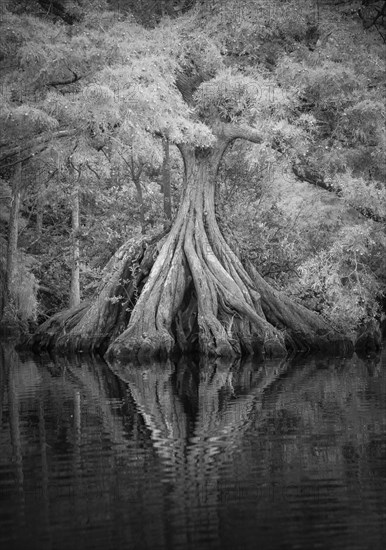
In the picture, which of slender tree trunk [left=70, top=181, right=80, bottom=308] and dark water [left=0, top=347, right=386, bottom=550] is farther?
slender tree trunk [left=70, top=181, right=80, bottom=308]

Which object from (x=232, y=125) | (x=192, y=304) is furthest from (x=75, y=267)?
(x=192, y=304)

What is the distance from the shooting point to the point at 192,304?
21766 millimetres

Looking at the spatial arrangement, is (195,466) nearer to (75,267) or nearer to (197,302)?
(197,302)

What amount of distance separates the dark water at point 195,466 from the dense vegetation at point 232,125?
6.84m

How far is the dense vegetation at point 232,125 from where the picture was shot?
806 inches

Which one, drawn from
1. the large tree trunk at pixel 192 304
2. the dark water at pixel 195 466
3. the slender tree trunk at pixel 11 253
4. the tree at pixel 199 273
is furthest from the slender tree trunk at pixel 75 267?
the dark water at pixel 195 466

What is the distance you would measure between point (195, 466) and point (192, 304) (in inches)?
528

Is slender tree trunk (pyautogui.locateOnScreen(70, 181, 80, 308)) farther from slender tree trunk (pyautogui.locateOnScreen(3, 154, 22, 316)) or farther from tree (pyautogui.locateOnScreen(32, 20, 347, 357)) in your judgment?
tree (pyautogui.locateOnScreen(32, 20, 347, 357))

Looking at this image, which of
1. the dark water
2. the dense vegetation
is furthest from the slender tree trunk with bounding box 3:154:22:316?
the dark water

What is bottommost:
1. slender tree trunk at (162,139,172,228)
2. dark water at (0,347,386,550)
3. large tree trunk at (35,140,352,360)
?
dark water at (0,347,386,550)

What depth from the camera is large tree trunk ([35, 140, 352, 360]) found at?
67.7ft

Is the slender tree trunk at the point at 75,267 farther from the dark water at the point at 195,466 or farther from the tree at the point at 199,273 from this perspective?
the dark water at the point at 195,466

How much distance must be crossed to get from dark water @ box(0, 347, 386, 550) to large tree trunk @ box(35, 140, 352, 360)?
206 inches

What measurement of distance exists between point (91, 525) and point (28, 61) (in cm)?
1519
